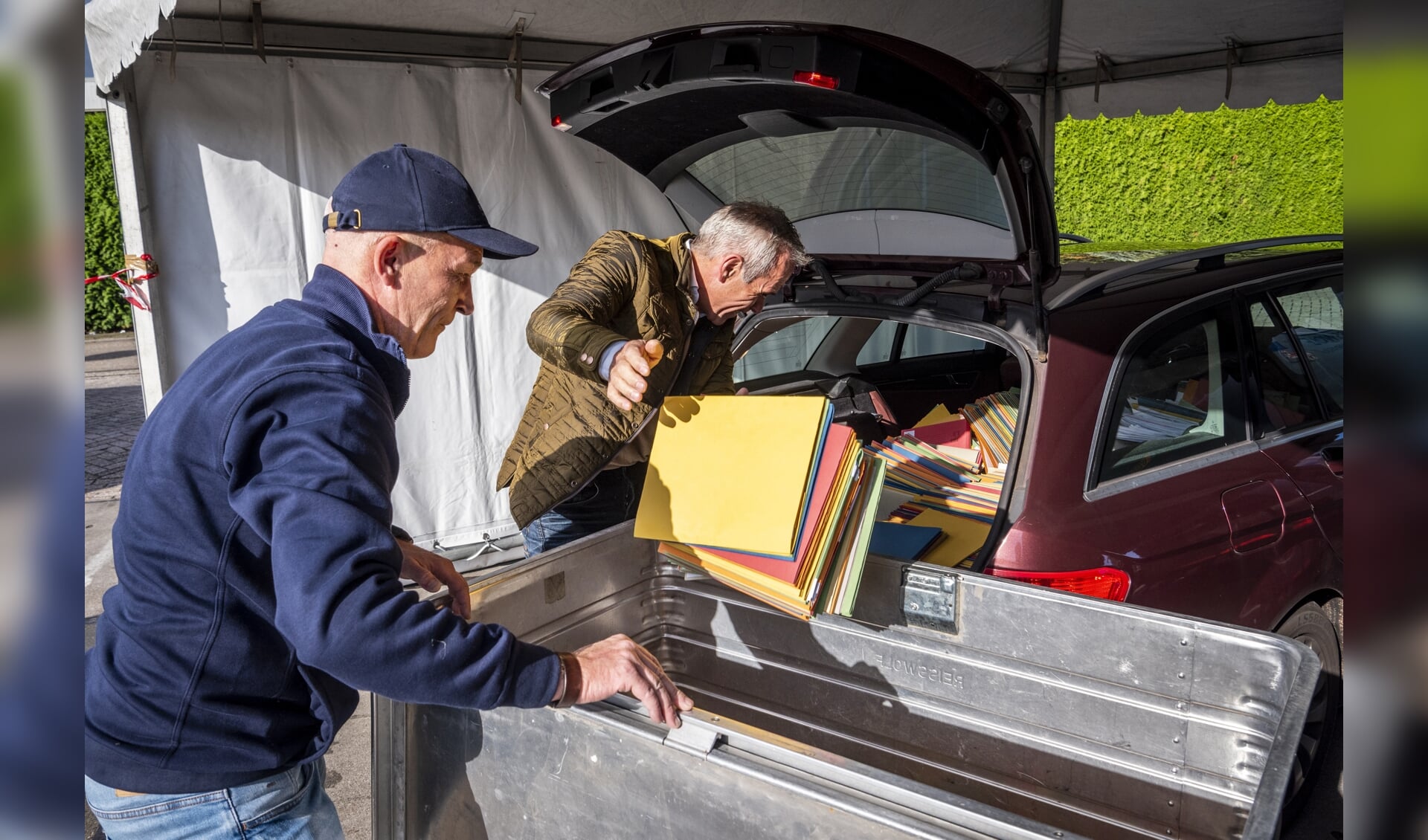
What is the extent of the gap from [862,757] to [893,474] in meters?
0.97

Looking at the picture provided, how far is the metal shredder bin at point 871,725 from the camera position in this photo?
1.34m

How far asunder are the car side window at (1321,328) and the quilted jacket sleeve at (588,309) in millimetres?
2165

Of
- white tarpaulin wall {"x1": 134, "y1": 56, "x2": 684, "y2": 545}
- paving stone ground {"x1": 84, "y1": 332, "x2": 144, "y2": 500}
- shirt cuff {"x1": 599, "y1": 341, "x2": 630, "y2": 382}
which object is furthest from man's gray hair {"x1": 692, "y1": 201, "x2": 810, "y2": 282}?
paving stone ground {"x1": 84, "y1": 332, "x2": 144, "y2": 500}

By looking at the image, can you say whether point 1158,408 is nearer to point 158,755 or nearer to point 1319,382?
point 1319,382

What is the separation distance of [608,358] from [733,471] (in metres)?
0.53

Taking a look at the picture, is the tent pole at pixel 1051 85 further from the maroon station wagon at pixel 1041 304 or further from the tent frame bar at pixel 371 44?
the maroon station wagon at pixel 1041 304

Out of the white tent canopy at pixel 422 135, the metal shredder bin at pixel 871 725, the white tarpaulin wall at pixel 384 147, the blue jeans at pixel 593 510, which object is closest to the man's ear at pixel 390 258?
the metal shredder bin at pixel 871 725

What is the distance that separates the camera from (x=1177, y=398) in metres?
2.81

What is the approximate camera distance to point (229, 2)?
434 centimetres

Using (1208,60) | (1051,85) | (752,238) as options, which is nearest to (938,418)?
(752,238)

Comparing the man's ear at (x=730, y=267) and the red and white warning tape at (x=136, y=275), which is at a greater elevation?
the red and white warning tape at (x=136, y=275)

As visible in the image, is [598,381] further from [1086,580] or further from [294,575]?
[294,575]

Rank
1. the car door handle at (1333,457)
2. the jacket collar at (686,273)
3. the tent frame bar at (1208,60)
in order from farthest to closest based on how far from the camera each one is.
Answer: the tent frame bar at (1208,60), the car door handle at (1333,457), the jacket collar at (686,273)
